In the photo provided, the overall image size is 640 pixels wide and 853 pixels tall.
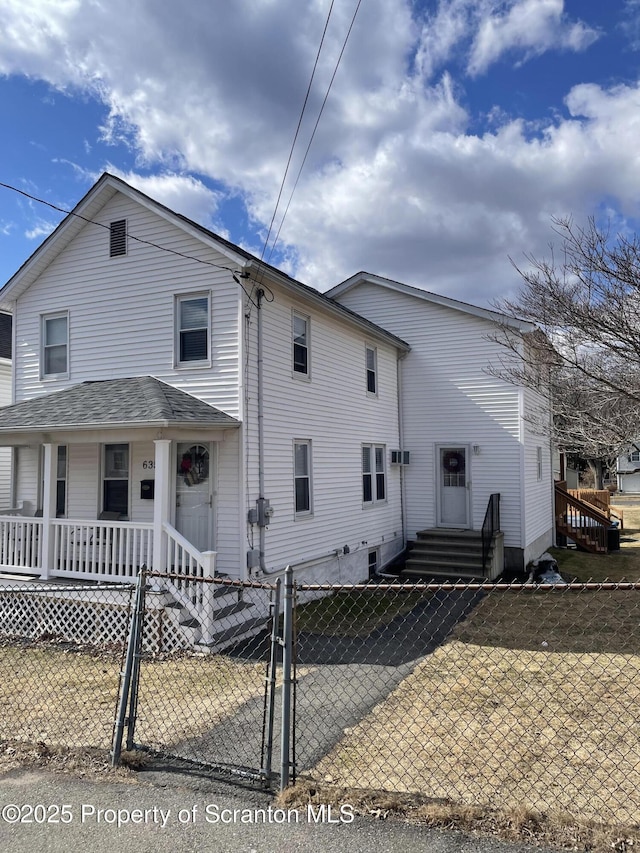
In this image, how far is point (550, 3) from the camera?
826 cm

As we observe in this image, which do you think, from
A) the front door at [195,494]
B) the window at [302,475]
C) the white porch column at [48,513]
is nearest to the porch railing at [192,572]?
the front door at [195,494]

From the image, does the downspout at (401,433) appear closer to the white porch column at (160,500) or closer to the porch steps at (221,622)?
the porch steps at (221,622)

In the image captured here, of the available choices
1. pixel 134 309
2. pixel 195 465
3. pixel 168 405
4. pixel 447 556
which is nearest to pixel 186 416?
pixel 168 405

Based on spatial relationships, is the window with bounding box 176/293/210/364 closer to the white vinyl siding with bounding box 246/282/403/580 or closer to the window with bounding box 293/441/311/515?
the white vinyl siding with bounding box 246/282/403/580

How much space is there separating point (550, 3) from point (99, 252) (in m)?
8.74

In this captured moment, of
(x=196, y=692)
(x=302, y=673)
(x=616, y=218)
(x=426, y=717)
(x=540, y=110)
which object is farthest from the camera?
(x=540, y=110)

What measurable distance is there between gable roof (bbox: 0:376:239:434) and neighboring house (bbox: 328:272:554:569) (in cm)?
757

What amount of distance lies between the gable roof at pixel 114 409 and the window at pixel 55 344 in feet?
3.30

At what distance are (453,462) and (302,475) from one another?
5620mm

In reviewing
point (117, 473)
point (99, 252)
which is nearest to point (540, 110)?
point (99, 252)

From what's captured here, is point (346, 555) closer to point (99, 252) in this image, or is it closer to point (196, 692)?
point (196, 692)

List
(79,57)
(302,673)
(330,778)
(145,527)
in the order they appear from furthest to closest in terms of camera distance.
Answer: (145,527) → (79,57) → (302,673) → (330,778)

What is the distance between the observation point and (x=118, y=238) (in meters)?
10.9

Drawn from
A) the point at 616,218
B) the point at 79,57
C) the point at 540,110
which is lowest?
the point at 616,218
